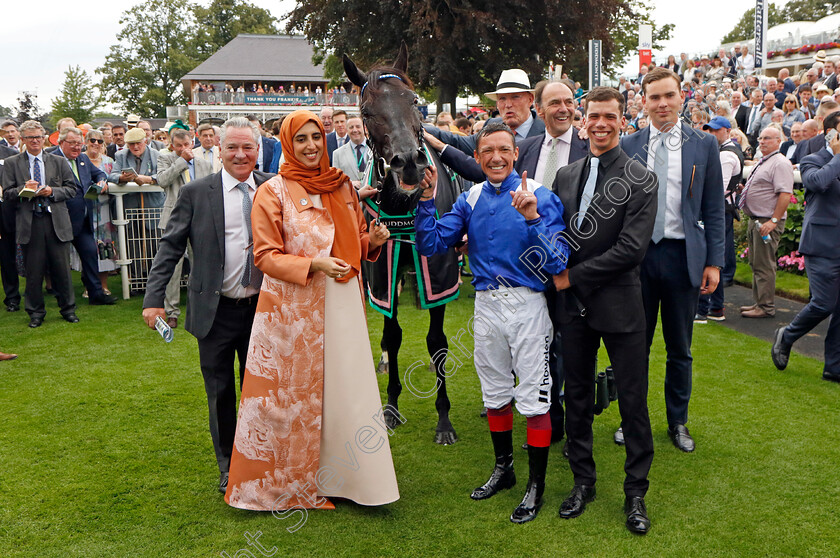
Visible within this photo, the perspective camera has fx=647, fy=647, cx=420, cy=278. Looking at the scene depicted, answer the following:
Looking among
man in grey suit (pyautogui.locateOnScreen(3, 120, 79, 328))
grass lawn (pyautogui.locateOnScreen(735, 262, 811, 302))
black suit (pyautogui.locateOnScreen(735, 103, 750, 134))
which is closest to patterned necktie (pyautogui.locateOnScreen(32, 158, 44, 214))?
man in grey suit (pyautogui.locateOnScreen(3, 120, 79, 328))

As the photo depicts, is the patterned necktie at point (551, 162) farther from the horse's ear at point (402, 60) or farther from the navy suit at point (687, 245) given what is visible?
the horse's ear at point (402, 60)

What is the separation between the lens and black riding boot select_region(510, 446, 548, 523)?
326 centimetres

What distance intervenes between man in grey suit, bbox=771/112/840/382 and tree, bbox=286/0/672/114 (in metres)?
16.6

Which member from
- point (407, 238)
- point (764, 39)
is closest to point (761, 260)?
point (407, 238)

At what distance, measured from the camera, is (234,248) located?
3.46 m

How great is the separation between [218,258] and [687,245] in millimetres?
2621

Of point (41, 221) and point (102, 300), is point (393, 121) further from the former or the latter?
point (102, 300)

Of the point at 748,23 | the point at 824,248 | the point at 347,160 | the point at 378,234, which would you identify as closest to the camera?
the point at 378,234

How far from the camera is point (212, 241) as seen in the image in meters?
3.41

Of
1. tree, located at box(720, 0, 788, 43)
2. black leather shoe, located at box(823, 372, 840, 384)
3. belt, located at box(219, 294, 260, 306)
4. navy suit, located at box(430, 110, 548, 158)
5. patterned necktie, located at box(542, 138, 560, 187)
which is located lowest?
black leather shoe, located at box(823, 372, 840, 384)

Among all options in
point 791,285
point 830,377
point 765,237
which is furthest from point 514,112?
point 791,285

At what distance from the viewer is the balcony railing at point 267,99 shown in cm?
3925

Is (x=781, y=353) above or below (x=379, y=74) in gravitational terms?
below

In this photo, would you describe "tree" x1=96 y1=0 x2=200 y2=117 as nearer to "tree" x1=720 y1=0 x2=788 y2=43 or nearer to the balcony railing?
the balcony railing
